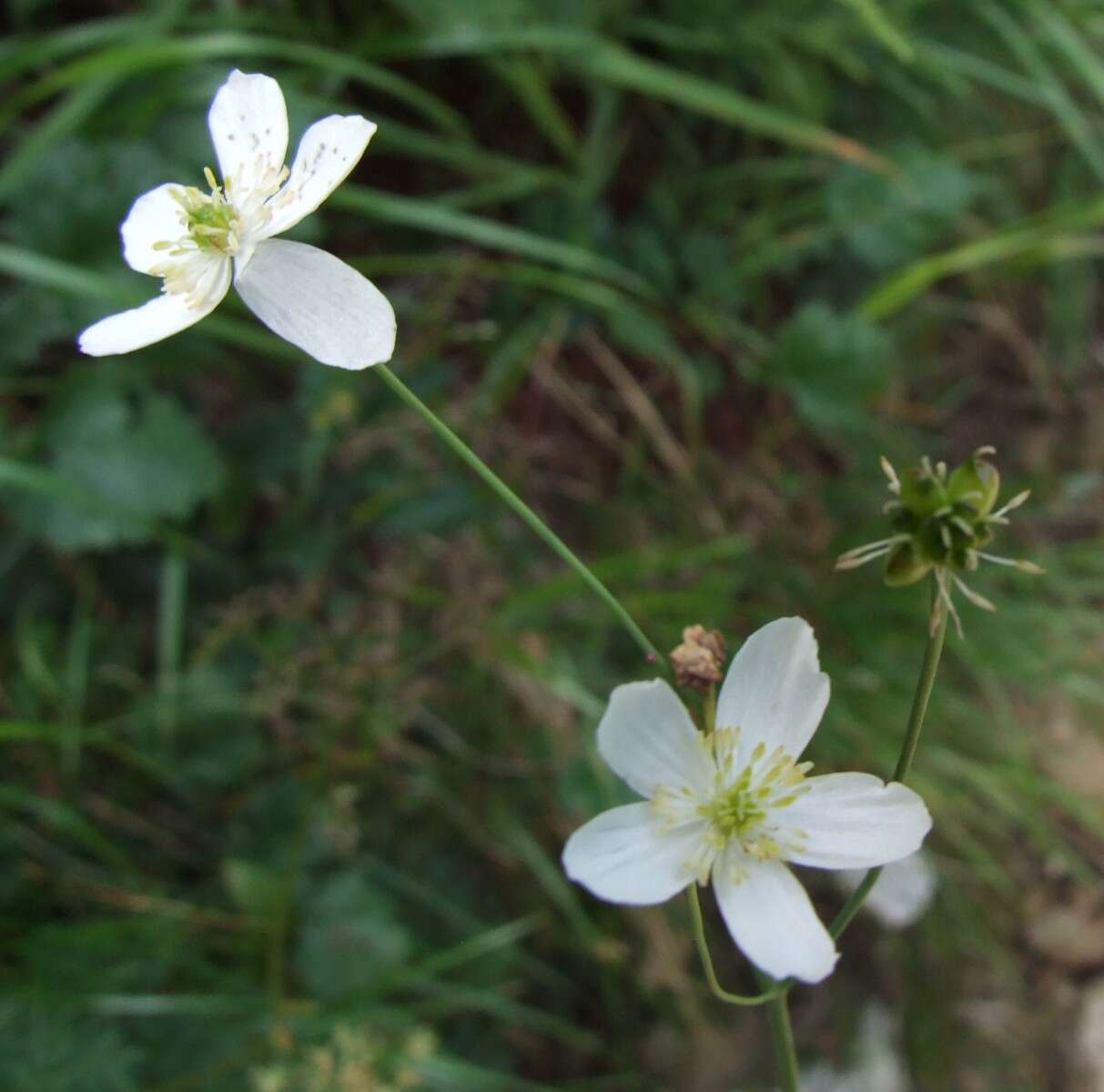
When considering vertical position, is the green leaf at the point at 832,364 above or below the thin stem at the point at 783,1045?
above

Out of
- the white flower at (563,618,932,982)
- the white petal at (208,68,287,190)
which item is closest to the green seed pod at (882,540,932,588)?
the white flower at (563,618,932,982)

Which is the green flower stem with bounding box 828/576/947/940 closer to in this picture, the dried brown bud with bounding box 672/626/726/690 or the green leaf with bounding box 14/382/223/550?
the dried brown bud with bounding box 672/626/726/690

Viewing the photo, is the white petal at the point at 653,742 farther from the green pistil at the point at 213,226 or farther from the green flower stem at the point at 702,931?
the green pistil at the point at 213,226

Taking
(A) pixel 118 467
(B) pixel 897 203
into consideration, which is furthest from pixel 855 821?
(B) pixel 897 203

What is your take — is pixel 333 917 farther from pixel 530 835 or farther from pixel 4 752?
pixel 4 752

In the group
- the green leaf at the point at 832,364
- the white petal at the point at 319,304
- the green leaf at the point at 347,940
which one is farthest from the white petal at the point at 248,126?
the green leaf at the point at 832,364

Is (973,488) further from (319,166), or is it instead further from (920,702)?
(319,166)

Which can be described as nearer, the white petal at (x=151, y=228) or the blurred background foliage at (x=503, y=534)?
the white petal at (x=151, y=228)
